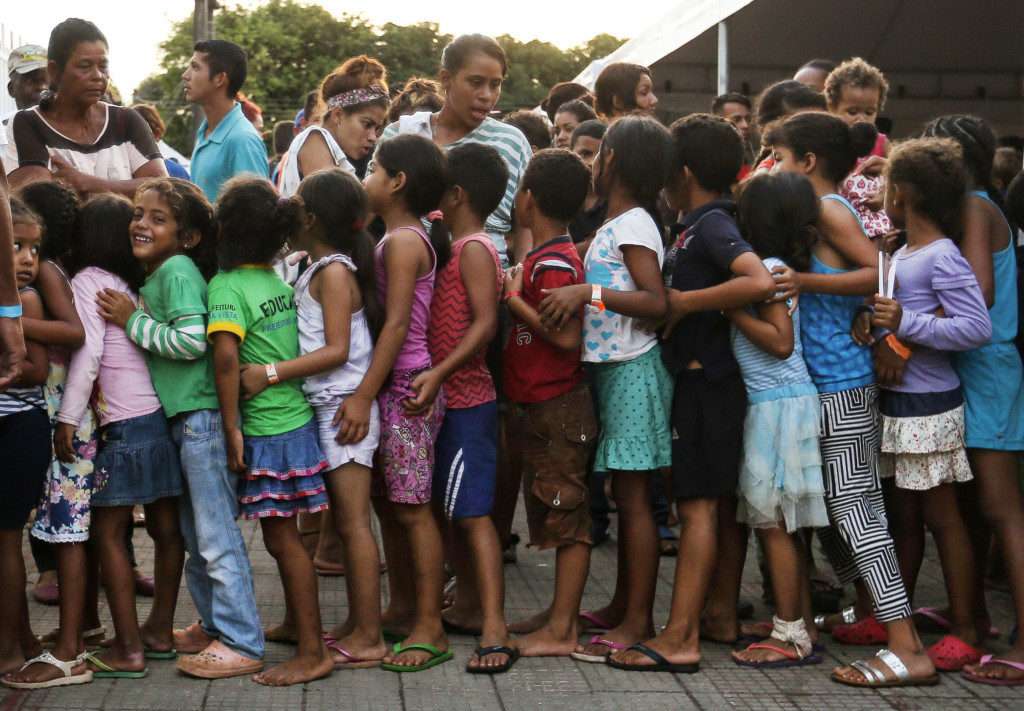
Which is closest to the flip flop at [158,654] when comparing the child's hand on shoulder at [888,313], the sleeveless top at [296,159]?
the sleeveless top at [296,159]

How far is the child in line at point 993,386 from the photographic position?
154 inches

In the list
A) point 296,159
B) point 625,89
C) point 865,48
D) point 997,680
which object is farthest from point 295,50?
Result: point 997,680

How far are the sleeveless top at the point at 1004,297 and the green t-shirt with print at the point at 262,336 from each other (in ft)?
8.20

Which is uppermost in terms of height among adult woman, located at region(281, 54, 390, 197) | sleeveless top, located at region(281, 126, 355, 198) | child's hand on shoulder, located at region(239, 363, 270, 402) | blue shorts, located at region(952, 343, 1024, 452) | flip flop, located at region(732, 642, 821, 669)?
adult woman, located at region(281, 54, 390, 197)

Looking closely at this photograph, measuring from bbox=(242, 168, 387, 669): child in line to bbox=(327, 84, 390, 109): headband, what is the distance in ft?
6.00

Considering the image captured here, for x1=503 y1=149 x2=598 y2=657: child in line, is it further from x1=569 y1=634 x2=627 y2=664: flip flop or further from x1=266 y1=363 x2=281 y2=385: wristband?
x1=266 y1=363 x2=281 y2=385: wristband

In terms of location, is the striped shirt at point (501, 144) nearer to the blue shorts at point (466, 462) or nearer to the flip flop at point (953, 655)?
the blue shorts at point (466, 462)

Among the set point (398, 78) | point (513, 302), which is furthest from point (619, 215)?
point (398, 78)

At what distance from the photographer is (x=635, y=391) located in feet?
13.2

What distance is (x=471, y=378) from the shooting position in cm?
409

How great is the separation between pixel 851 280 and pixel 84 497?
9.01 feet

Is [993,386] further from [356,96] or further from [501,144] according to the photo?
[356,96]

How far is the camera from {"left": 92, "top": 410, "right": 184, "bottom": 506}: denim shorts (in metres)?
3.76

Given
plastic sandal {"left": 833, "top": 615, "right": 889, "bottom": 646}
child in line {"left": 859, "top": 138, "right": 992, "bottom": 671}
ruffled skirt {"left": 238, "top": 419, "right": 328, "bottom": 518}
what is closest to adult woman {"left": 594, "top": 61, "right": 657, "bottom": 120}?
child in line {"left": 859, "top": 138, "right": 992, "bottom": 671}
